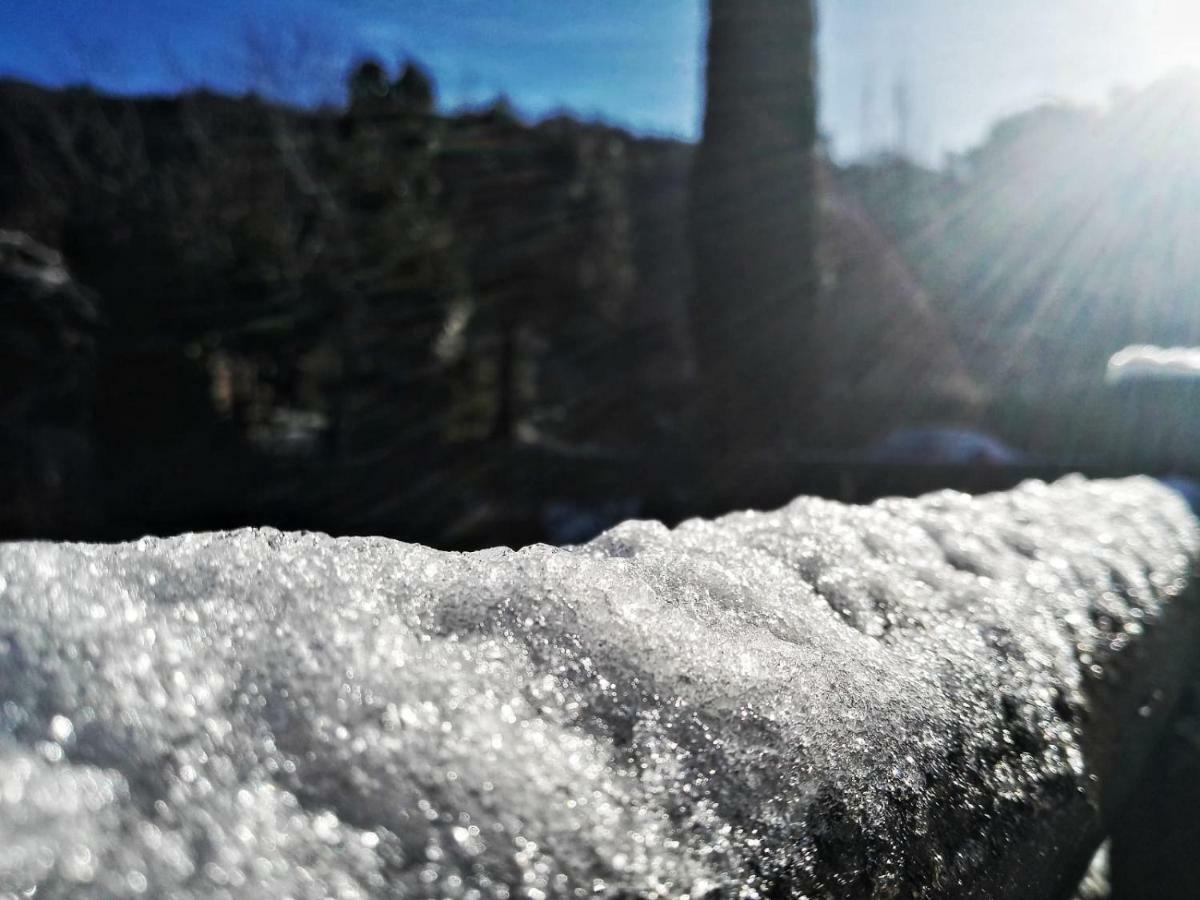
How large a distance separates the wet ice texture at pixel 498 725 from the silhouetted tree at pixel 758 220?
745 centimetres

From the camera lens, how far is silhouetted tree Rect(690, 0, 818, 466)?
8.30 m

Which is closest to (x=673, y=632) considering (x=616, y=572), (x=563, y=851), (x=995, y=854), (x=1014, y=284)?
(x=616, y=572)

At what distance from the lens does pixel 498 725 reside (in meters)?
0.54

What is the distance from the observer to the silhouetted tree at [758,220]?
8.30 meters

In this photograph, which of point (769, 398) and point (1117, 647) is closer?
point (1117, 647)

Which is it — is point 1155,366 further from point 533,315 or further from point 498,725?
point 533,315

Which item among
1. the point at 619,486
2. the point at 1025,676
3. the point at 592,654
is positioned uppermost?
the point at 592,654

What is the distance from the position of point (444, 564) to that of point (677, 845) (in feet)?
0.83

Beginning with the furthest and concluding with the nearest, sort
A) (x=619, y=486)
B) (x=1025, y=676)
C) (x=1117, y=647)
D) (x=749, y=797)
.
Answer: (x=619, y=486) < (x=1117, y=647) < (x=1025, y=676) < (x=749, y=797)

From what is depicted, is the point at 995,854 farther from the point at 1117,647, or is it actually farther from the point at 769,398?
the point at 769,398

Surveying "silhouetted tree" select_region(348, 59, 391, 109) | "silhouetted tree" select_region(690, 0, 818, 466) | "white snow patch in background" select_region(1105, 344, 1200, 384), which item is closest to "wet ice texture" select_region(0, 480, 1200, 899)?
"white snow patch in background" select_region(1105, 344, 1200, 384)

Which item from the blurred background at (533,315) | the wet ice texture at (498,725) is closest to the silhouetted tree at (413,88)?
the blurred background at (533,315)

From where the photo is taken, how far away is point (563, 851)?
500 millimetres

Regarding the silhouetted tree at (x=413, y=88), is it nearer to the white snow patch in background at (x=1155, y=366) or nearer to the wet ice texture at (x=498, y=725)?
the white snow patch in background at (x=1155, y=366)
